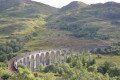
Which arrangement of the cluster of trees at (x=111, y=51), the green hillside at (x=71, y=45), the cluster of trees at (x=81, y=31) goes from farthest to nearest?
the cluster of trees at (x=81, y=31) < the cluster of trees at (x=111, y=51) < the green hillside at (x=71, y=45)

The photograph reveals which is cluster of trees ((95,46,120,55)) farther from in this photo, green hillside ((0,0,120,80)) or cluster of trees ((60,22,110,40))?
cluster of trees ((60,22,110,40))

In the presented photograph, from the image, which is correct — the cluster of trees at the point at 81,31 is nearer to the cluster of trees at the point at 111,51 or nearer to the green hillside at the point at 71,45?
the green hillside at the point at 71,45

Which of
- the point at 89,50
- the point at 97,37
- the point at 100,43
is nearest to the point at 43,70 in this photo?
the point at 89,50

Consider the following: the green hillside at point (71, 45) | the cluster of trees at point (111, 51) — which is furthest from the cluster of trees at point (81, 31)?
the cluster of trees at point (111, 51)

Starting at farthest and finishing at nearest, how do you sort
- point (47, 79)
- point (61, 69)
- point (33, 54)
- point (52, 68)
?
1. point (33, 54)
2. point (52, 68)
3. point (61, 69)
4. point (47, 79)

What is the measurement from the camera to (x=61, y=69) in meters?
51.5

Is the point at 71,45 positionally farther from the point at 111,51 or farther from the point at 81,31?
the point at 81,31

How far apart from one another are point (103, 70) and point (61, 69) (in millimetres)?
18203

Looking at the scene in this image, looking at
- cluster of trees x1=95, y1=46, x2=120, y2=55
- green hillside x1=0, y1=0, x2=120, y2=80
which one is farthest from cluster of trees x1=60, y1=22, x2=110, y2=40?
cluster of trees x1=95, y1=46, x2=120, y2=55

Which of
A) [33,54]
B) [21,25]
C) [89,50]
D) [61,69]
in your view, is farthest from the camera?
[21,25]

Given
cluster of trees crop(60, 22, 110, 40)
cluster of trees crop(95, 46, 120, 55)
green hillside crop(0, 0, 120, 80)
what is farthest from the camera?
cluster of trees crop(60, 22, 110, 40)

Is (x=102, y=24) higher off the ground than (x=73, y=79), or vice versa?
(x=102, y=24)

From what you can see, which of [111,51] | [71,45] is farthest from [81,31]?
[111,51]

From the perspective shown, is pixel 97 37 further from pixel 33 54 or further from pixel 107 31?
pixel 33 54
